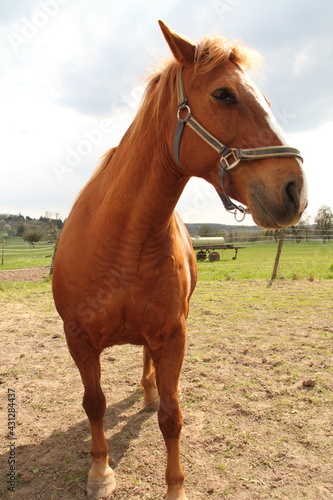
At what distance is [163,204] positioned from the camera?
2.15 metres

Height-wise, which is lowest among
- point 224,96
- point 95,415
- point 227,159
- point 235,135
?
point 95,415

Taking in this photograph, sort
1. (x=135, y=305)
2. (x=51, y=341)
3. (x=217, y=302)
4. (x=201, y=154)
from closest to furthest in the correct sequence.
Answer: (x=201, y=154), (x=135, y=305), (x=51, y=341), (x=217, y=302)

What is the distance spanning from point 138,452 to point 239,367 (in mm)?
1869

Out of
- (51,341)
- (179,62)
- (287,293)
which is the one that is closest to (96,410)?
(179,62)

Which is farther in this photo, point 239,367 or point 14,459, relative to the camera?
point 239,367

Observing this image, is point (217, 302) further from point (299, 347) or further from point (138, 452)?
point (138, 452)

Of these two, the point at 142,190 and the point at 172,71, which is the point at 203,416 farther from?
the point at 172,71

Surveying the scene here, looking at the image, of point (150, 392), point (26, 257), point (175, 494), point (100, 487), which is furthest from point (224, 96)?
point (26, 257)

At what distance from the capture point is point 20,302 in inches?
326

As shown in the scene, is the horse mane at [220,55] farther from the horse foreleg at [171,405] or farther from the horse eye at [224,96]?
the horse foreleg at [171,405]

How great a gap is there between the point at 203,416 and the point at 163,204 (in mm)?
Answer: 2221

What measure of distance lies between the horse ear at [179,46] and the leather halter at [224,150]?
0.07m

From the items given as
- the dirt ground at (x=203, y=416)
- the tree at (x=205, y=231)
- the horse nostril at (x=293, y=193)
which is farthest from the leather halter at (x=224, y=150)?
the tree at (x=205, y=231)

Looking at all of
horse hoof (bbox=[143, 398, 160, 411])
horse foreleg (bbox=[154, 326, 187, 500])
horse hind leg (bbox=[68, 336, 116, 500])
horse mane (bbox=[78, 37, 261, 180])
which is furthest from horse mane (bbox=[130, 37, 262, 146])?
horse hoof (bbox=[143, 398, 160, 411])
